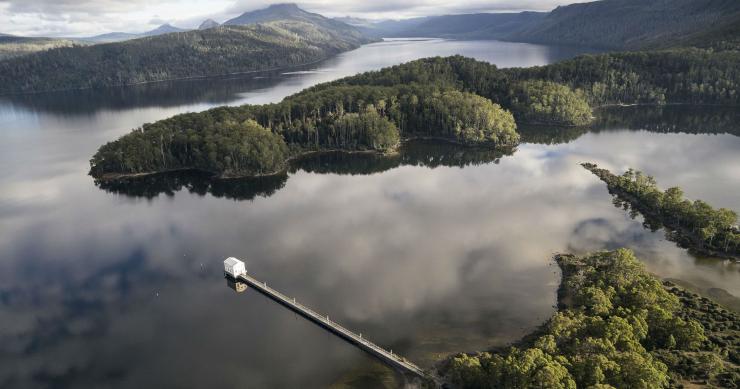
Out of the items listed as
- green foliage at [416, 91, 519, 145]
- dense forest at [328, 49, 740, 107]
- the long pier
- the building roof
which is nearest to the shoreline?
green foliage at [416, 91, 519, 145]

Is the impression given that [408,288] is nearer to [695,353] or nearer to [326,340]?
[326,340]

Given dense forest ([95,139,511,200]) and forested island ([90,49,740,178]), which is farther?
forested island ([90,49,740,178])

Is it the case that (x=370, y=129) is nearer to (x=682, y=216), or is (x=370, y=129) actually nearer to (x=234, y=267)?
(x=234, y=267)

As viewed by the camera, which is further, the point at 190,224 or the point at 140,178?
the point at 140,178

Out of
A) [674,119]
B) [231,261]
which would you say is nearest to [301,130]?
[231,261]

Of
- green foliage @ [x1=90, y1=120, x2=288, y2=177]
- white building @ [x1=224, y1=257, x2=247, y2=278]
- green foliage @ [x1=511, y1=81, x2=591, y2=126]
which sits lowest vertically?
white building @ [x1=224, y1=257, x2=247, y2=278]

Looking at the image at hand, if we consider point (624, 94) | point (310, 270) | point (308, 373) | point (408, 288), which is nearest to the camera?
point (308, 373)

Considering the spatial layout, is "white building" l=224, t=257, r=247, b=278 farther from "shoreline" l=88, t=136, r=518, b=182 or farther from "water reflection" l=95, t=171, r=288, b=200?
"shoreline" l=88, t=136, r=518, b=182

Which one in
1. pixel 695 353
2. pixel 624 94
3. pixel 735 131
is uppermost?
pixel 624 94

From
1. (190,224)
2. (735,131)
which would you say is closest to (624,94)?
(735,131)
